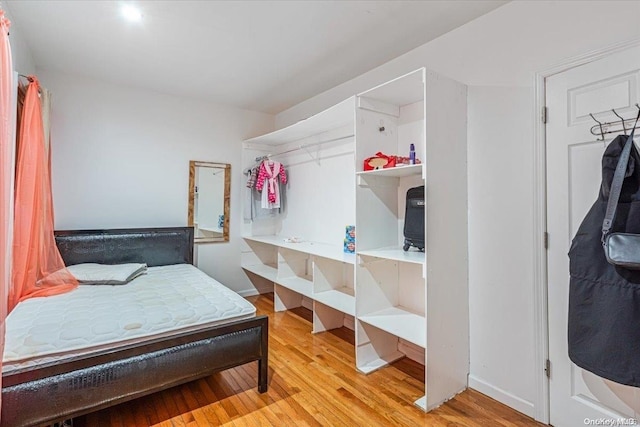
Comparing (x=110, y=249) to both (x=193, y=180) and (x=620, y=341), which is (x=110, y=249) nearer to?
(x=193, y=180)

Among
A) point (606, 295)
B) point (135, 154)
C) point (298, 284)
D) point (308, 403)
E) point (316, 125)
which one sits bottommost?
point (308, 403)

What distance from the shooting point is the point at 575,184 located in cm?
177

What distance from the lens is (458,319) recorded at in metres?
2.20

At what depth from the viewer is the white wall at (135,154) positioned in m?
3.33

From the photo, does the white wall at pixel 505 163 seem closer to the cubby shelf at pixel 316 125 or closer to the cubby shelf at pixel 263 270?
the cubby shelf at pixel 316 125

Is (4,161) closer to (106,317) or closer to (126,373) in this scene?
(106,317)

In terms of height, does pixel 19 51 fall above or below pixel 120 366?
above

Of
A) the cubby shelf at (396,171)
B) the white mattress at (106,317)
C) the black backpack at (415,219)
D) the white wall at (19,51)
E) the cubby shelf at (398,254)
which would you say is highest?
the white wall at (19,51)

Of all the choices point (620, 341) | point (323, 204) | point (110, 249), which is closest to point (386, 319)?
point (620, 341)

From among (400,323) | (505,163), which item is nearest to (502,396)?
(400,323)

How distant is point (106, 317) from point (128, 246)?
1.66 m

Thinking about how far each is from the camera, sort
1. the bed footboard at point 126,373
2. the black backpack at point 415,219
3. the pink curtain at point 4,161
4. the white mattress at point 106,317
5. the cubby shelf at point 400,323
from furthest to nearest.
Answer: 1. the black backpack at point 415,219
2. the cubby shelf at point 400,323
3. the white mattress at point 106,317
4. the bed footboard at point 126,373
5. the pink curtain at point 4,161

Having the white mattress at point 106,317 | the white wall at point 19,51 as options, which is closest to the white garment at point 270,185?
the white mattress at point 106,317

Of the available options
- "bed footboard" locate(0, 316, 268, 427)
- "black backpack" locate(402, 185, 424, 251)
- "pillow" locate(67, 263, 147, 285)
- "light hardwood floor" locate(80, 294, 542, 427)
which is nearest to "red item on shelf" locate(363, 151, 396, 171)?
"black backpack" locate(402, 185, 424, 251)
